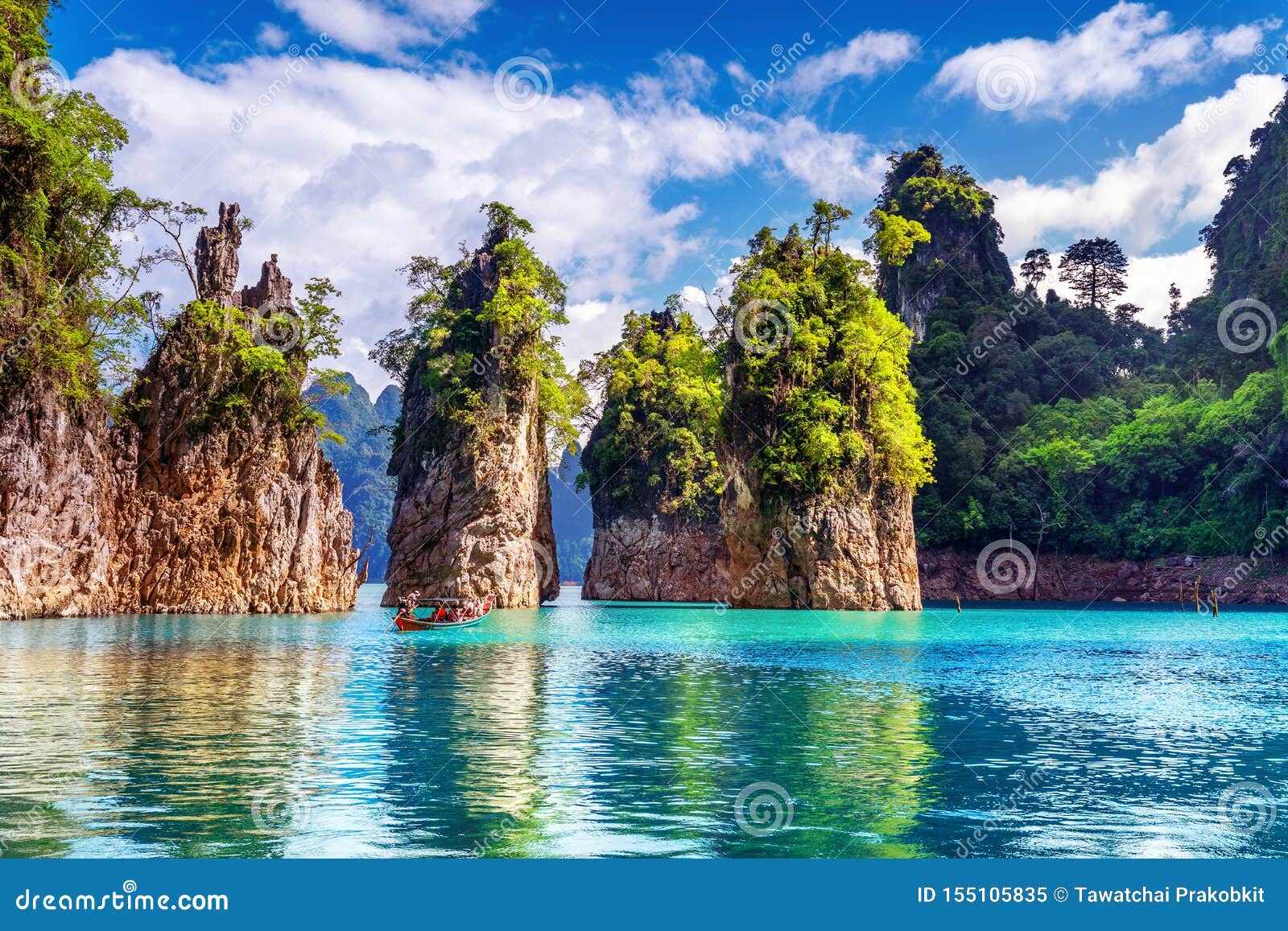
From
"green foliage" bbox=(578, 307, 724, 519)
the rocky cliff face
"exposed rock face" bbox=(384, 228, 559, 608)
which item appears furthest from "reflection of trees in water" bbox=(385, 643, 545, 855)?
the rocky cliff face

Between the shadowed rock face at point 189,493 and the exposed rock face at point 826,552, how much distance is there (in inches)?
994

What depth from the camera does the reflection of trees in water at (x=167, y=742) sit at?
11.4 m

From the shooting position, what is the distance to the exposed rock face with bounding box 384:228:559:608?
67.7 metres

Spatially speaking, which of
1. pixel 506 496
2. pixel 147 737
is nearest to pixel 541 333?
pixel 506 496

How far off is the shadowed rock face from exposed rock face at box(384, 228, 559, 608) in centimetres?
630

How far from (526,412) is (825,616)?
2486 cm

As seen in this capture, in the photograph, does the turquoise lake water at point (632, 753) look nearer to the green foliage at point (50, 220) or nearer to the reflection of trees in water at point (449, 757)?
the reflection of trees in water at point (449, 757)

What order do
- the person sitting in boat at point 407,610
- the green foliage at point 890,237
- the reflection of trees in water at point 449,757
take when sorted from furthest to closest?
the green foliage at point 890,237 < the person sitting in boat at point 407,610 < the reflection of trees in water at point 449,757

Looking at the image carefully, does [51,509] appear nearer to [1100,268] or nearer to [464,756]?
[464,756]

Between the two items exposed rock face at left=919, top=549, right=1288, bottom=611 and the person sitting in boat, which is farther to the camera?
exposed rock face at left=919, top=549, right=1288, bottom=611

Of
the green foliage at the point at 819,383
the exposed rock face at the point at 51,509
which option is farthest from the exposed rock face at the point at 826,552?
the exposed rock face at the point at 51,509

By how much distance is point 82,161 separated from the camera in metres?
51.5

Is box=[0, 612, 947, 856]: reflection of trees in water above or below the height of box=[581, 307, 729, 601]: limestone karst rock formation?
below

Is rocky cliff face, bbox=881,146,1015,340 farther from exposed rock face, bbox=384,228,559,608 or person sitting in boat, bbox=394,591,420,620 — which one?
person sitting in boat, bbox=394,591,420,620
